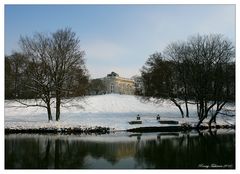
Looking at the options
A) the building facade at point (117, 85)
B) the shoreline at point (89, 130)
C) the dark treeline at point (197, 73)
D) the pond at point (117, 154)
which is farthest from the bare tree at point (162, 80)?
the building facade at point (117, 85)

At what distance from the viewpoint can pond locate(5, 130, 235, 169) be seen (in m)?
17.8

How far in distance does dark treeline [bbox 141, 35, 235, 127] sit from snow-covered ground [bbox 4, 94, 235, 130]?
3.18 m

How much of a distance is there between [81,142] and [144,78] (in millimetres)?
24191

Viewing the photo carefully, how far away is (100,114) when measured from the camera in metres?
50.4

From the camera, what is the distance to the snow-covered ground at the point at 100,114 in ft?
123

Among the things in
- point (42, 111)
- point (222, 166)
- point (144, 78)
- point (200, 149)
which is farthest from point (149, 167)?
point (42, 111)

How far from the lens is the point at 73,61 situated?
127 ft

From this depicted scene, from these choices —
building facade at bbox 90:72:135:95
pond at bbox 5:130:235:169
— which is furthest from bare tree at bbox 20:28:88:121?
building facade at bbox 90:72:135:95

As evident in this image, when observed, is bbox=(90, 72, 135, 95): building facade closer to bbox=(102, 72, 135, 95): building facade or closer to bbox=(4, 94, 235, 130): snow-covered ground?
bbox=(102, 72, 135, 95): building facade

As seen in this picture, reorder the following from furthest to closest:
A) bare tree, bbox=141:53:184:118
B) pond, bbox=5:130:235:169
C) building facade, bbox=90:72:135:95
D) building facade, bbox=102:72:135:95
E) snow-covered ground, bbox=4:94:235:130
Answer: building facade, bbox=102:72:135:95 < building facade, bbox=90:72:135:95 < bare tree, bbox=141:53:184:118 < snow-covered ground, bbox=4:94:235:130 < pond, bbox=5:130:235:169

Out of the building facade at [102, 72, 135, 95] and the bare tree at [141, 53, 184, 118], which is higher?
the building facade at [102, 72, 135, 95]

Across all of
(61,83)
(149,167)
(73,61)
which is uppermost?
(73,61)

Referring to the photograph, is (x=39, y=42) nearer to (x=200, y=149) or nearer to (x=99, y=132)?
(x=99, y=132)

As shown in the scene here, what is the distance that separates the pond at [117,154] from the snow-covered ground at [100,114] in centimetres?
956
